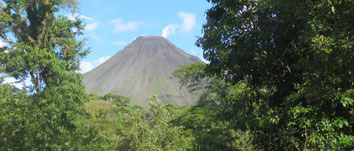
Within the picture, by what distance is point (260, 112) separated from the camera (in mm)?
8508

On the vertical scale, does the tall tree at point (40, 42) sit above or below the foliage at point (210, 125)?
above

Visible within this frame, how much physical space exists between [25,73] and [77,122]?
5.95m

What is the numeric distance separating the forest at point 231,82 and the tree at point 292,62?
0.03 meters

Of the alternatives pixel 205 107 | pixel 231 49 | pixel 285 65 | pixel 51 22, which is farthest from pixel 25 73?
pixel 285 65

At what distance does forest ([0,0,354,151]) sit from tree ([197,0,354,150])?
3 cm

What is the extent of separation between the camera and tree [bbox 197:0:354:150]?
596cm

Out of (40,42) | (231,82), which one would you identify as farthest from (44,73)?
(231,82)

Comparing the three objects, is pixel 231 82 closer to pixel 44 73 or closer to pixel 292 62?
pixel 292 62

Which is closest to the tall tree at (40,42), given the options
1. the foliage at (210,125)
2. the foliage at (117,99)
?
the foliage at (210,125)

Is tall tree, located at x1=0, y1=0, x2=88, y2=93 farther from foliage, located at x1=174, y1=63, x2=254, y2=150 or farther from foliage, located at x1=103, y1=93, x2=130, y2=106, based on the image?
foliage, located at x1=103, y1=93, x2=130, y2=106

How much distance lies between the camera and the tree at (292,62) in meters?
5.96

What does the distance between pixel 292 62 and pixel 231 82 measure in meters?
2.31

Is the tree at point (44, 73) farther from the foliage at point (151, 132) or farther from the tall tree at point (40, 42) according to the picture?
the foliage at point (151, 132)

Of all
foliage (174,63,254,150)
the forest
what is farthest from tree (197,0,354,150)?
foliage (174,63,254,150)
